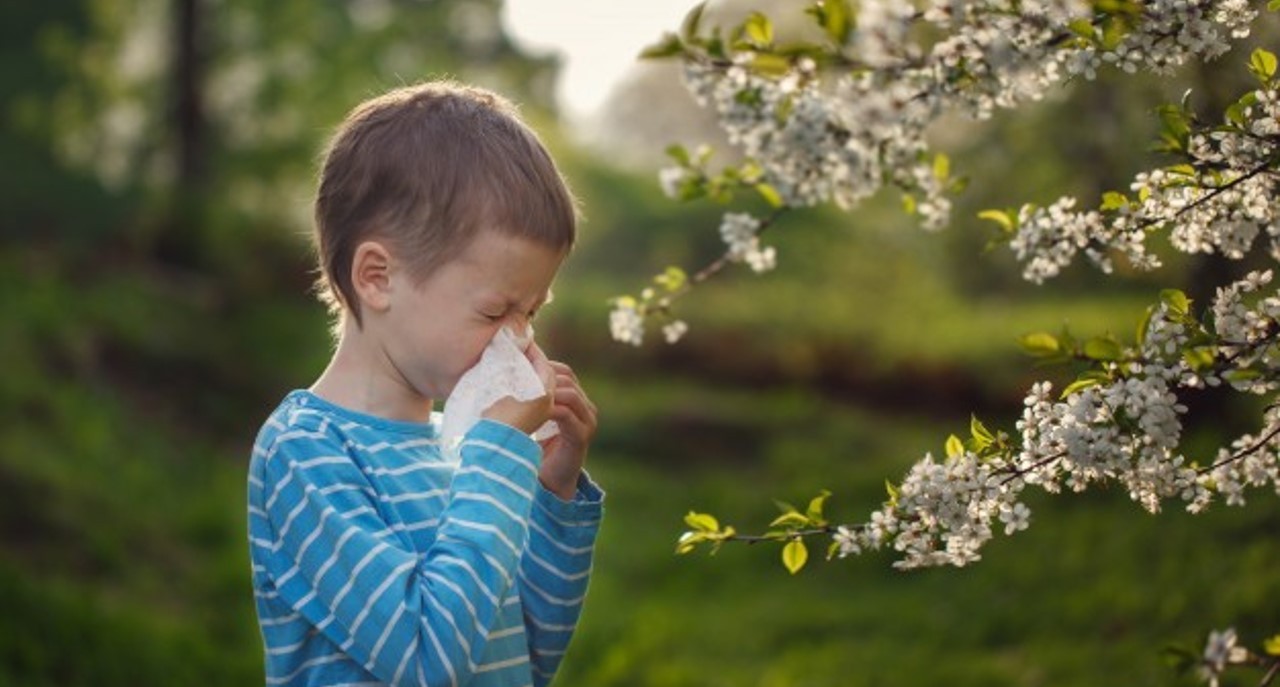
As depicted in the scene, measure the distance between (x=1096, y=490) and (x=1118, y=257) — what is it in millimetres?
1080

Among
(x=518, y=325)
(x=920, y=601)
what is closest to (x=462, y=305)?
(x=518, y=325)

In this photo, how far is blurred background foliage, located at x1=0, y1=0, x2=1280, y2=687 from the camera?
6.14 m

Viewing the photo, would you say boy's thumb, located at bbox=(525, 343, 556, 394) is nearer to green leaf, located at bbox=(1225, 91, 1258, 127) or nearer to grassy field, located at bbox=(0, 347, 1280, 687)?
green leaf, located at bbox=(1225, 91, 1258, 127)

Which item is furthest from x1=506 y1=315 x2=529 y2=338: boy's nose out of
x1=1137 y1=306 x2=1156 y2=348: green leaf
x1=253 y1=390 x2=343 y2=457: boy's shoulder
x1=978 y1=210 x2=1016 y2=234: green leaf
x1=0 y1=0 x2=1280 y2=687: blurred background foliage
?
x1=0 y1=0 x2=1280 y2=687: blurred background foliage

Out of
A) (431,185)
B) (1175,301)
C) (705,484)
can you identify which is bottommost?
(1175,301)

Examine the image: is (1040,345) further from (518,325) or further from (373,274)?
(373,274)

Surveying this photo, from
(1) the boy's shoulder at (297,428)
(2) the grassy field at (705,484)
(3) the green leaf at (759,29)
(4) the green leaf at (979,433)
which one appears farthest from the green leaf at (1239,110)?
(1) the boy's shoulder at (297,428)

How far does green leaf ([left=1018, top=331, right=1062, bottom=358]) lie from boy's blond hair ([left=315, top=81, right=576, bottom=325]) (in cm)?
75

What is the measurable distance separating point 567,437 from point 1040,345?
2.95ft

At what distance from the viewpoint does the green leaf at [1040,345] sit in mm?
1930

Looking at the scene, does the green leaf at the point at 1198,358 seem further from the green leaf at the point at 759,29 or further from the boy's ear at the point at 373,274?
the boy's ear at the point at 373,274

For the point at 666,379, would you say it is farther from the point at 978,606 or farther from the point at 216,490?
the point at 978,606

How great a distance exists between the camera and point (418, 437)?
98.1 inches

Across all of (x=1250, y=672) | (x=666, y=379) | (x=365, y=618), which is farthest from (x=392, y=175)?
(x=666, y=379)
